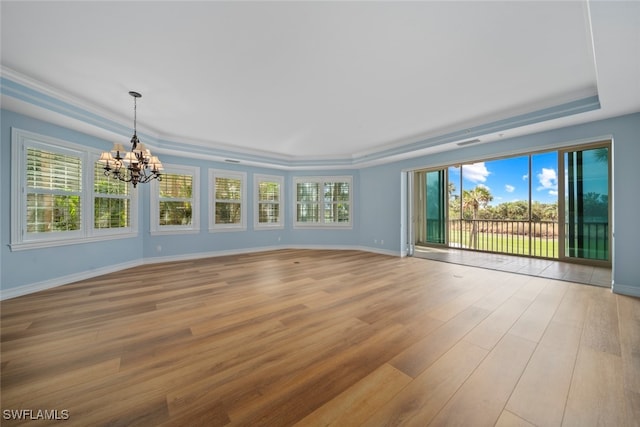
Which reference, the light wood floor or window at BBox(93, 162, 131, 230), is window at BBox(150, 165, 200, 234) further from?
the light wood floor

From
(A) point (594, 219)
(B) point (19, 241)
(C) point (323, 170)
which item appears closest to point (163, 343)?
(B) point (19, 241)

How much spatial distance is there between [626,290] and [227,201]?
7415 mm

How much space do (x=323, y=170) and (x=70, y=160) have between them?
5381 mm

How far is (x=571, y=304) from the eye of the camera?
2807 millimetres

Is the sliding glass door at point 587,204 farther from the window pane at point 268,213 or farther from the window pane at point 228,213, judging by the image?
the window pane at point 228,213

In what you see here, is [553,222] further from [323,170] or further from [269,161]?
[269,161]

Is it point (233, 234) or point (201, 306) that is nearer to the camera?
point (201, 306)

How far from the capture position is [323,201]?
284 inches

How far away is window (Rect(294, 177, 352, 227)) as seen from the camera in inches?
282

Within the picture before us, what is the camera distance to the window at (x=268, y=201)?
676 centimetres

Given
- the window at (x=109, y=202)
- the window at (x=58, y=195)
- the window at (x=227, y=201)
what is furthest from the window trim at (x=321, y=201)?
the window at (x=58, y=195)

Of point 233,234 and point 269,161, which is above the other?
point 269,161

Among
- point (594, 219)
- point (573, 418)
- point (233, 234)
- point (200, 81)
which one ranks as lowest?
point (573, 418)

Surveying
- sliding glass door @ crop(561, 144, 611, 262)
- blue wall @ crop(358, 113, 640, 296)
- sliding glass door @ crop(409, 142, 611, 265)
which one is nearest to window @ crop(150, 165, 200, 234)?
sliding glass door @ crop(409, 142, 611, 265)
